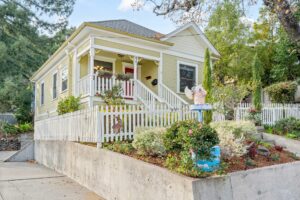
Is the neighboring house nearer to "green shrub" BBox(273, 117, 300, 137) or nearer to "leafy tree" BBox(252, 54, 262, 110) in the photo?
"leafy tree" BBox(252, 54, 262, 110)

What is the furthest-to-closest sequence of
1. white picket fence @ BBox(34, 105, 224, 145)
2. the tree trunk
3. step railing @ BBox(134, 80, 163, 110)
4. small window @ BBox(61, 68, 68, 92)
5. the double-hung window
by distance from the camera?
the double-hung window
small window @ BBox(61, 68, 68, 92)
step railing @ BBox(134, 80, 163, 110)
the tree trunk
white picket fence @ BBox(34, 105, 224, 145)

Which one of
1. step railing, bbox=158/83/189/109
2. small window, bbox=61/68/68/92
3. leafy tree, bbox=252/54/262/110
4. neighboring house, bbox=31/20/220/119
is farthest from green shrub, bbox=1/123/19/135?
leafy tree, bbox=252/54/262/110

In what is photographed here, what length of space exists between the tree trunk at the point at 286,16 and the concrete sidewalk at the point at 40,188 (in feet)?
23.7

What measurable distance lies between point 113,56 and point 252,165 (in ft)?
32.4

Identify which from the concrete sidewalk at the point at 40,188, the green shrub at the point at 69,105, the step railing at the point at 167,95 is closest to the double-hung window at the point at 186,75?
the step railing at the point at 167,95

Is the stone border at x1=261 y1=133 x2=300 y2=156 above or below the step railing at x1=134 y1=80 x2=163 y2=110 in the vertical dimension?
below

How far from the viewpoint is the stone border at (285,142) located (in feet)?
32.4

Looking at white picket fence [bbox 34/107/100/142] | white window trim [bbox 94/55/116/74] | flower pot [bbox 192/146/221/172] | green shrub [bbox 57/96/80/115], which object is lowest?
flower pot [bbox 192/146/221/172]

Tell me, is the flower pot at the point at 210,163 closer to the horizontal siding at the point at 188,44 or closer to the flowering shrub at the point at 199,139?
the flowering shrub at the point at 199,139

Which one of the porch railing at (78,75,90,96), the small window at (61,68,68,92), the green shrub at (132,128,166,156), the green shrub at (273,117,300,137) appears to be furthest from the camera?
the small window at (61,68,68,92)

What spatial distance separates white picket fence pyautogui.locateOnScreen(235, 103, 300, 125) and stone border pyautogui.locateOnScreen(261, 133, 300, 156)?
98.2 inches

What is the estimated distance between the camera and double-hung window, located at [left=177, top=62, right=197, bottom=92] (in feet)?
49.3

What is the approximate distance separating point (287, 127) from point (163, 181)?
957cm

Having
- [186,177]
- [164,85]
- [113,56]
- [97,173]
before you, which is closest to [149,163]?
[186,177]
